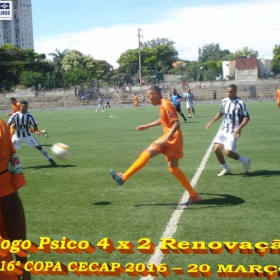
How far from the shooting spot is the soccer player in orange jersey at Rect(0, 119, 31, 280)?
10.8 ft

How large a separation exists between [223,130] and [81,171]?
3.59m

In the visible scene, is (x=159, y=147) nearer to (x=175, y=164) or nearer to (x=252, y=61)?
(x=175, y=164)

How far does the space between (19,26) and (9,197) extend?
171768mm

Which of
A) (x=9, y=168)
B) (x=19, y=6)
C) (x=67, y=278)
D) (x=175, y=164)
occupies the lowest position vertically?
(x=67, y=278)

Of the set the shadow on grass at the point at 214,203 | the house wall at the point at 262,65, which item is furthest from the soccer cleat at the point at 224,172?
the house wall at the point at 262,65

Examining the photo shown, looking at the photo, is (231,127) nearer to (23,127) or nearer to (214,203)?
(214,203)

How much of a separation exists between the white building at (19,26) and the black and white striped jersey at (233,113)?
15879 cm

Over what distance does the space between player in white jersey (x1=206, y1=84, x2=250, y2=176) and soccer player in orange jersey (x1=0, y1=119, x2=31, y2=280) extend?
24.7 ft

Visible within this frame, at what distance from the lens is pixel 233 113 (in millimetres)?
10531

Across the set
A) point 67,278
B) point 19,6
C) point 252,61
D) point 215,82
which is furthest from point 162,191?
point 19,6

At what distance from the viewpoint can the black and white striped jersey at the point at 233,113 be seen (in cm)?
1048

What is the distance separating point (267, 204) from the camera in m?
7.87

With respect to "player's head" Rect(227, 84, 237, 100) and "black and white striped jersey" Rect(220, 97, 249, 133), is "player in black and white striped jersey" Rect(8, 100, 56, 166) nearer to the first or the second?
"black and white striped jersey" Rect(220, 97, 249, 133)

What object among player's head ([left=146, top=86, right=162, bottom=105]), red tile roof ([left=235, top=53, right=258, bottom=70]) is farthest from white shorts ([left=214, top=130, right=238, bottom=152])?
red tile roof ([left=235, top=53, right=258, bottom=70])
